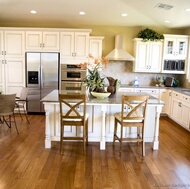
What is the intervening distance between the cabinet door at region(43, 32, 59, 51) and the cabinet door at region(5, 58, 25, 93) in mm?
796

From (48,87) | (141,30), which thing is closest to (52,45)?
(48,87)

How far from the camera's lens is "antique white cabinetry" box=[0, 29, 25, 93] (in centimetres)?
606

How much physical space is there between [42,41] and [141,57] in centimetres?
294

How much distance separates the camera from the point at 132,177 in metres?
2.94

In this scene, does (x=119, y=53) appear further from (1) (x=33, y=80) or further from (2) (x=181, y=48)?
(1) (x=33, y=80)

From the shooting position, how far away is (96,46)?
6344 millimetres

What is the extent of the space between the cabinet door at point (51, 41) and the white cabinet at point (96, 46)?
38.8 inches

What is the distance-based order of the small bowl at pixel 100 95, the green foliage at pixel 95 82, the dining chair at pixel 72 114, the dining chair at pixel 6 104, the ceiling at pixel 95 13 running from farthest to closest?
the ceiling at pixel 95 13 → the dining chair at pixel 6 104 → the green foliage at pixel 95 82 → the small bowl at pixel 100 95 → the dining chair at pixel 72 114

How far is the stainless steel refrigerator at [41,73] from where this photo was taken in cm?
609

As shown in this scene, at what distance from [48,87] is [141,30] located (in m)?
3.32

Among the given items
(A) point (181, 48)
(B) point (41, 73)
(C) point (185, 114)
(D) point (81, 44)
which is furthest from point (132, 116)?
(A) point (181, 48)

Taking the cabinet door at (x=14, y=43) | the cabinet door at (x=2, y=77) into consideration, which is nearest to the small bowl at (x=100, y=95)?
the cabinet door at (x=14, y=43)

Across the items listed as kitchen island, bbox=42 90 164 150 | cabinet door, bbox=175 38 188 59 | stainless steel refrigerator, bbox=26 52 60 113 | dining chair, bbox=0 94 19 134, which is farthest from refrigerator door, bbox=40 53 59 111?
cabinet door, bbox=175 38 188 59

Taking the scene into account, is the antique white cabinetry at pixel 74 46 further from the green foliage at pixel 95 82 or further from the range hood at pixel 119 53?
the green foliage at pixel 95 82
